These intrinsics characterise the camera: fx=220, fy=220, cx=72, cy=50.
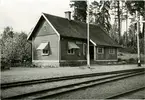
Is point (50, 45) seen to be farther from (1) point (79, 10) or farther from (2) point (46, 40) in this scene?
(1) point (79, 10)

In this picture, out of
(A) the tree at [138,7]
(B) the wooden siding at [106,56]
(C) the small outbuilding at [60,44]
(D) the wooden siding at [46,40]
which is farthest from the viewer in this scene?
(A) the tree at [138,7]

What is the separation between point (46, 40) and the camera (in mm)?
27500

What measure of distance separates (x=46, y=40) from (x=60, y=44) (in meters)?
2.66

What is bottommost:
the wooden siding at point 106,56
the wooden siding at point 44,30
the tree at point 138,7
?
the wooden siding at point 106,56

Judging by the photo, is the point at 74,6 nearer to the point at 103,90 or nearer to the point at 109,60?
the point at 109,60

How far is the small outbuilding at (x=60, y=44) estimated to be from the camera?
85.3 ft

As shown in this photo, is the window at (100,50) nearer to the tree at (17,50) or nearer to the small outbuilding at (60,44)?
the small outbuilding at (60,44)

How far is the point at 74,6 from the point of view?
181ft

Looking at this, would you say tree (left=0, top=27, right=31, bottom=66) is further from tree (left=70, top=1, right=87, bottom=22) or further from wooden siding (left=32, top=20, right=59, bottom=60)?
tree (left=70, top=1, right=87, bottom=22)

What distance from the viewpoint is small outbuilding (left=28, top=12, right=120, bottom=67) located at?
26.0m

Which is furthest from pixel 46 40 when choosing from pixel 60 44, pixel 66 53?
pixel 66 53

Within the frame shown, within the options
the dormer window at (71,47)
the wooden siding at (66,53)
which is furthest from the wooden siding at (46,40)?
the dormer window at (71,47)

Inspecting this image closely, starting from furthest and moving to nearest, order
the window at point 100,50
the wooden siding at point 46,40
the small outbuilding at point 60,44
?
the window at point 100,50, the wooden siding at point 46,40, the small outbuilding at point 60,44

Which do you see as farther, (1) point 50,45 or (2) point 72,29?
(2) point 72,29
